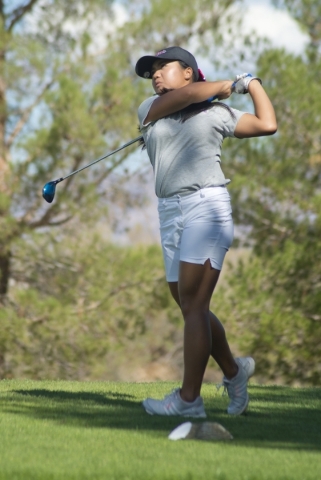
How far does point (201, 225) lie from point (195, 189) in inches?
6.6

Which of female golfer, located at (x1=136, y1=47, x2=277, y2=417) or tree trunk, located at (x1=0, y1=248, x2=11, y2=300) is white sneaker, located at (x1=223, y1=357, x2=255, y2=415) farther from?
tree trunk, located at (x1=0, y1=248, x2=11, y2=300)

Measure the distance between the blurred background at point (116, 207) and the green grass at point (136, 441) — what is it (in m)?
10.9

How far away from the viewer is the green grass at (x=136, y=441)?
2.87 meters

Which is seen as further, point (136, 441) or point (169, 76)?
point (169, 76)

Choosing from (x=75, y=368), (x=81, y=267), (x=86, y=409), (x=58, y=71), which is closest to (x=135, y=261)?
(x=81, y=267)

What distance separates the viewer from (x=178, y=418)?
3.99 meters

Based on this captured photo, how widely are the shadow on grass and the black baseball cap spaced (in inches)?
63.5

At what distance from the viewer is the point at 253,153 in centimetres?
1744

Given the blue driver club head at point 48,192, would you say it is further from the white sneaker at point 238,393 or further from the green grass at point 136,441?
the white sneaker at point 238,393

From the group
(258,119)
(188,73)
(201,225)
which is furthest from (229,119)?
(201,225)

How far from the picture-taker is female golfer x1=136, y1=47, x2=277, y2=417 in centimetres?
394

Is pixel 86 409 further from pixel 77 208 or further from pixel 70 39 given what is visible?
pixel 70 39

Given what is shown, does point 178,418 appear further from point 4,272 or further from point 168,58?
point 4,272

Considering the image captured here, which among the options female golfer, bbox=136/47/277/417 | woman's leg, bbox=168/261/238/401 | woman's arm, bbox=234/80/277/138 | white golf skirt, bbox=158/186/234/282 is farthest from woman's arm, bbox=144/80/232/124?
woman's leg, bbox=168/261/238/401
